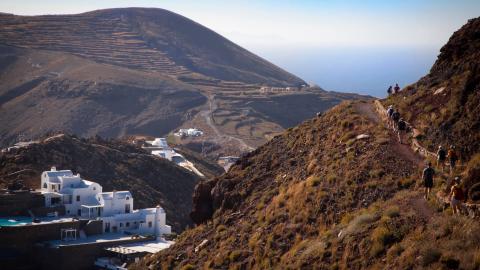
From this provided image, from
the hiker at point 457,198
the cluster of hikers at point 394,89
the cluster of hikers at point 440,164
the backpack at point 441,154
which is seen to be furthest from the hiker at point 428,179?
the cluster of hikers at point 394,89

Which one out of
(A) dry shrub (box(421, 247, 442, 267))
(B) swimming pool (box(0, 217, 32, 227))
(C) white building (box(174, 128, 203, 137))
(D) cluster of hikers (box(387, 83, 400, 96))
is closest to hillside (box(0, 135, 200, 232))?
(B) swimming pool (box(0, 217, 32, 227))

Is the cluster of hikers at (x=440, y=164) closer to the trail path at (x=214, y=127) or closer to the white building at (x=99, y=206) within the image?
the white building at (x=99, y=206)

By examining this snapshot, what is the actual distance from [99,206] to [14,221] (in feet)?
16.4

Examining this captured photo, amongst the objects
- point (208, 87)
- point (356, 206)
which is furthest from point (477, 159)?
point (208, 87)

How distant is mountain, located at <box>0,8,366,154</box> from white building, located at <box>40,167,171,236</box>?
145ft

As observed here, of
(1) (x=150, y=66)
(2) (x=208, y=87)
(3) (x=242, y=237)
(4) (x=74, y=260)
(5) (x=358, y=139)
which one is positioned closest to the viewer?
(3) (x=242, y=237)

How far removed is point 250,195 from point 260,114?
89128 millimetres

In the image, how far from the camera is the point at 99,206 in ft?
132

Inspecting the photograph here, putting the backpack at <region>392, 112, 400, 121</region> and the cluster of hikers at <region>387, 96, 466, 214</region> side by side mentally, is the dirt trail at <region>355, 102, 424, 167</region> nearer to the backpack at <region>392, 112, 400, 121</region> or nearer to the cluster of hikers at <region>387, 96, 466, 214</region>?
the cluster of hikers at <region>387, 96, 466, 214</region>

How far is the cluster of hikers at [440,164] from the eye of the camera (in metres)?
13.2

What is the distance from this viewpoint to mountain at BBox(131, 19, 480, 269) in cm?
1315

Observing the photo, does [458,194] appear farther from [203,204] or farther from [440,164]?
[203,204]

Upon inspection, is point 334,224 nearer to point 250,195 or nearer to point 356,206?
point 356,206

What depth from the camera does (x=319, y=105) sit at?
4884 inches
